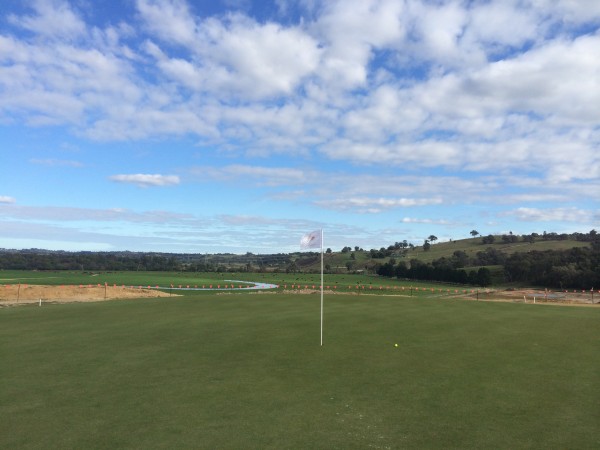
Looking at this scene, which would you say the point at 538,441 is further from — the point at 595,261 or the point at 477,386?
the point at 595,261

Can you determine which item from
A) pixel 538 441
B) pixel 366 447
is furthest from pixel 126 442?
pixel 538 441

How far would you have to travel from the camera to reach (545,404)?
9406mm

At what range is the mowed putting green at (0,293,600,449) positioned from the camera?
25.4 ft

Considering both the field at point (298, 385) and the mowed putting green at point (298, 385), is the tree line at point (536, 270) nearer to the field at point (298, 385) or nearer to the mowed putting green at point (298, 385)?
the mowed putting green at point (298, 385)

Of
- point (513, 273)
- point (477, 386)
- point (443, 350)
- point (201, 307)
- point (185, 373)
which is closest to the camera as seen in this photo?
point (477, 386)

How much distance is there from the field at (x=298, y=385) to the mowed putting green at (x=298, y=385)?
0.04m

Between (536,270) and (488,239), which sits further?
(488,239)

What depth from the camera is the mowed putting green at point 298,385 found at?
7.73 m

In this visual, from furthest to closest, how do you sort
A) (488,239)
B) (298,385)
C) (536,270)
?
1. (488,239)
2. (536,270)
3. (298,385)

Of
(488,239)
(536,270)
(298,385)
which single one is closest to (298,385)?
(298,385)

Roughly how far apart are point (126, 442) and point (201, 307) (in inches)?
901

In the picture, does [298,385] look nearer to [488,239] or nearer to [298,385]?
[298,385]

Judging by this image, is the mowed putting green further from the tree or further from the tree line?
the tree

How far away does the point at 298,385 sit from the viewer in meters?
10.9
